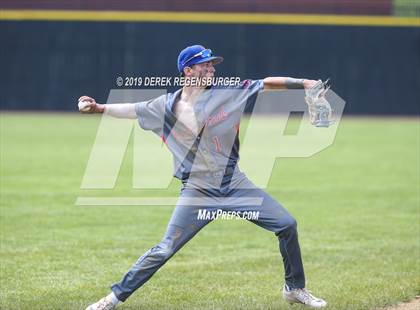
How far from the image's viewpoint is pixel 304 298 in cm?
720

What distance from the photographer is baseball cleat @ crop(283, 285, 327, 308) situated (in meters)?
7.19

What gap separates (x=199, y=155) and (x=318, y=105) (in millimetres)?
1009

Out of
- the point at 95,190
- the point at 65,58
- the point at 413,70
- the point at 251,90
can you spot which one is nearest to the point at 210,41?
the point at 65,58

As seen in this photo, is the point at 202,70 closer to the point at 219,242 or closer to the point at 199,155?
the point at 199,155

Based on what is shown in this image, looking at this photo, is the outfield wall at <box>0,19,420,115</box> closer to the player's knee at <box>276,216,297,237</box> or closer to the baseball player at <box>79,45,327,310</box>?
the baseball player at <box>79,45,327,310</box>

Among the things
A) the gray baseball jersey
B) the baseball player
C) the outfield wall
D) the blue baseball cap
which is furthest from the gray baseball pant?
the outfield wall

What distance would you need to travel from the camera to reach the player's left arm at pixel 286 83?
6.71m

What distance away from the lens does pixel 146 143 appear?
2147 centimetres

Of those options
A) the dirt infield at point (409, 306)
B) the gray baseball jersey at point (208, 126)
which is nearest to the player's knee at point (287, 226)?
the gray baseball jersey at point (208, 126)

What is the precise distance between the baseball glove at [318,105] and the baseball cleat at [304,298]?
139 cm

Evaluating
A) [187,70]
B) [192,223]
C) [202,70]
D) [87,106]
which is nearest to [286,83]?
[202,70]

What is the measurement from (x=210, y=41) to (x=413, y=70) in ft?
21.9

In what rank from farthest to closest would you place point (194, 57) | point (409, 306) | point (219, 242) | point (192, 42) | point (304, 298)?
point (192, 42), point (219, 242), point (409, 306), point (304, 298), point (194, 57)

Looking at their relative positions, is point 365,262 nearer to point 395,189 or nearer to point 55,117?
point 395,189
